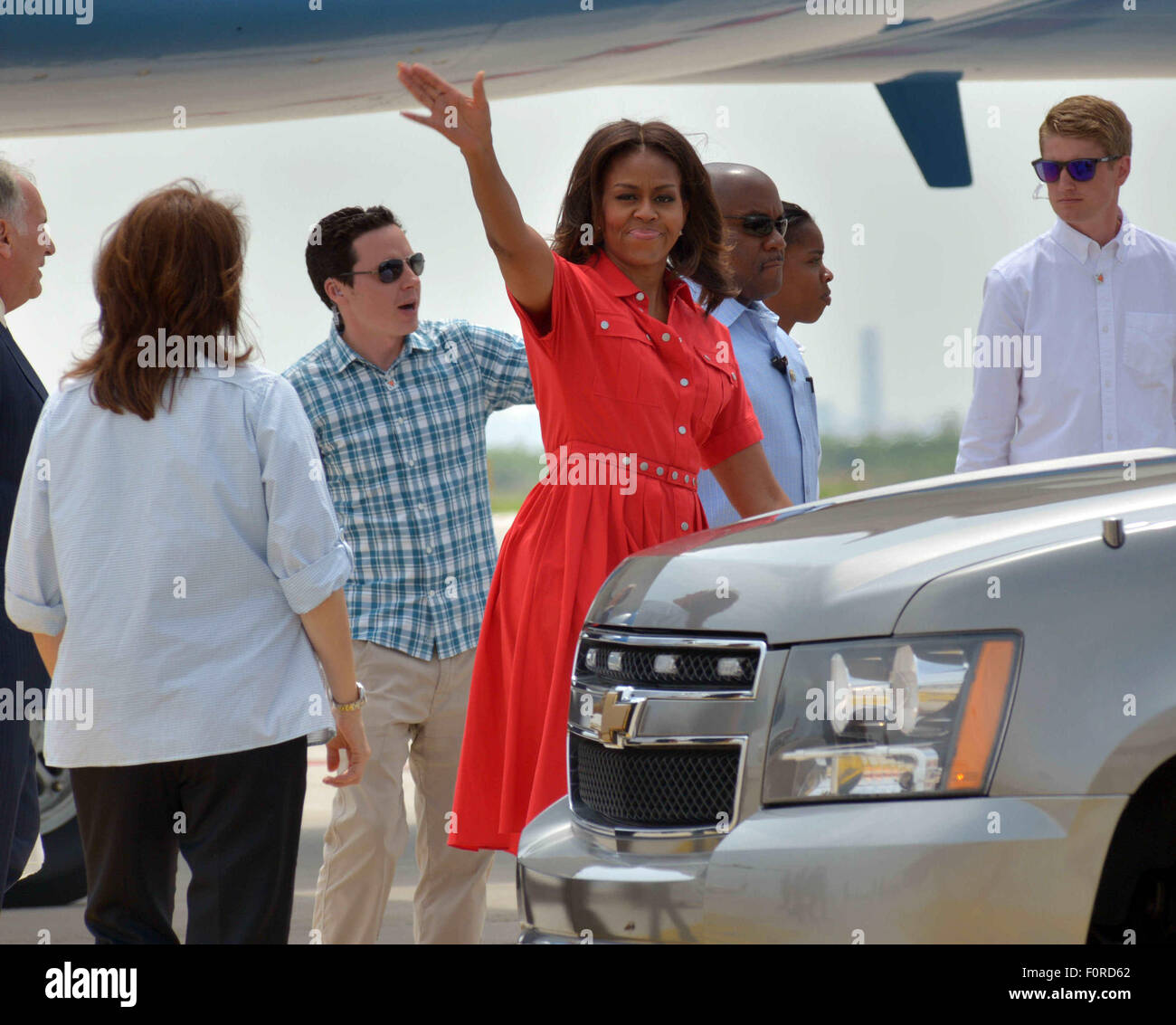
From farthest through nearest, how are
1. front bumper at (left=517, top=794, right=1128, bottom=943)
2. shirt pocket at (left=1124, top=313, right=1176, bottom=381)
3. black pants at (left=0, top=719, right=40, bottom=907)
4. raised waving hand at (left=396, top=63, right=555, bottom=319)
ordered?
1. shirt pocket at (left=1124, top=313, right=1176, bottom=381)
2. black pants at (left=0, top=719, right=40, bottom=907)
3. raised waving hand at (left=396, top=63, right=555, bottom=319)
4. front bumper at (left=517, top=794, right=1128, bottom=943)

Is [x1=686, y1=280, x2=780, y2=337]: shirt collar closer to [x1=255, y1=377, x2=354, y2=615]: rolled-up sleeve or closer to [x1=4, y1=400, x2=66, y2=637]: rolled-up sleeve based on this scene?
[x1=255, y1=377, x2=354, y2=615]: rolled-up sleeve

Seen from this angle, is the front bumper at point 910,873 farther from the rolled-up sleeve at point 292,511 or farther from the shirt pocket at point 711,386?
the shirt pocket at point 711,386

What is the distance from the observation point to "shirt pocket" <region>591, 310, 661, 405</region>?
2758mm

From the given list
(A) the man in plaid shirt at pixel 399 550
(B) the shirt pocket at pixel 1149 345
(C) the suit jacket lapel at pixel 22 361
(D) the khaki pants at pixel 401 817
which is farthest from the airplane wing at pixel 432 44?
(B) the shirt pocket at pixel 1149 345

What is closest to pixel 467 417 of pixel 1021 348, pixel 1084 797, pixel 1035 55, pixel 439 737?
pixel 439 737

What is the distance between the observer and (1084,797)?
1776 mm

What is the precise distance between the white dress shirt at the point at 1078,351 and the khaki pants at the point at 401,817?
1.43 metres

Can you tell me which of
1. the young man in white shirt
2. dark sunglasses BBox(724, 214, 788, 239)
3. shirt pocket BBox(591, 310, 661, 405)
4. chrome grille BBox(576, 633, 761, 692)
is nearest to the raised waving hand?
shirt pocket BBox(591, 310, 661, 405)

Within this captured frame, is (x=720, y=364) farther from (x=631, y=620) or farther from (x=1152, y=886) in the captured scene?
(x=1152, y=886)

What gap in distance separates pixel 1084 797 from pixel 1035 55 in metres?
7.41

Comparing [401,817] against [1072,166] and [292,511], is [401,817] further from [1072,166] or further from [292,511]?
[1072,166]

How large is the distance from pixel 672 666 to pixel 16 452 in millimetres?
1645

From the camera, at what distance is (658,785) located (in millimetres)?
2068

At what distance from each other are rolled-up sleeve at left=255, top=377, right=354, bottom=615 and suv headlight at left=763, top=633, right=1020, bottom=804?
0.85m
